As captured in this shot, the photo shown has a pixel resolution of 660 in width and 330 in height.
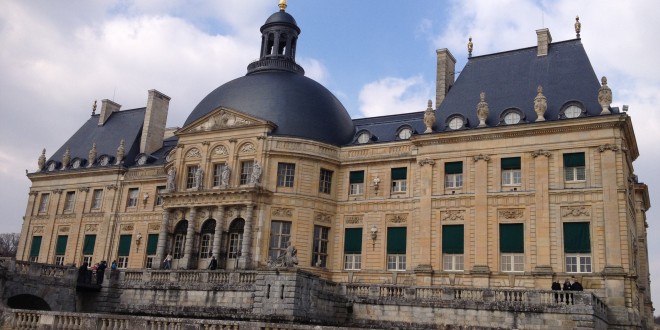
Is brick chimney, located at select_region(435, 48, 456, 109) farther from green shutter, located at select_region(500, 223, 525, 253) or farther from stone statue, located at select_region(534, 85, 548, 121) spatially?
green shutter, located at select_region(500, 223, 525, 253)

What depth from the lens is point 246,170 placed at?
3409 centimetres

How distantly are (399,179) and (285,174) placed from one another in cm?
609

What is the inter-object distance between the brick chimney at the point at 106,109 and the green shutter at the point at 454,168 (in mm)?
28357

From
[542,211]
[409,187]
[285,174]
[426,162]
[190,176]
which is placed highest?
[426,162]

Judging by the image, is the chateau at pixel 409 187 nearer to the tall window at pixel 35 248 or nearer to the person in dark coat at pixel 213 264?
the person in dark coat at pixel 213 264

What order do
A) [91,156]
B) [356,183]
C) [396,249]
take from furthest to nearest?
[91,156], [356,183], [396,249]

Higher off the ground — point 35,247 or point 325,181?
point 325,181

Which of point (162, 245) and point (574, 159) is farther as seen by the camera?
point (162, 245)

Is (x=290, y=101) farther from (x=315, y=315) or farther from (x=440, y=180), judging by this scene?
(x=315, y=315)

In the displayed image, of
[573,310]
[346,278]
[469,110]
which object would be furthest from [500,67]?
[573,310]

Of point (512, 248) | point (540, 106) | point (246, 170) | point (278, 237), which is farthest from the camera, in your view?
point (246, 170)

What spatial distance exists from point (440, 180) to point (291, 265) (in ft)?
35.6

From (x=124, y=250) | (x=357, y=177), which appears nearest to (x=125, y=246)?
(x=124, y=250)

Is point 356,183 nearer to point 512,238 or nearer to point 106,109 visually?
point 512,238
